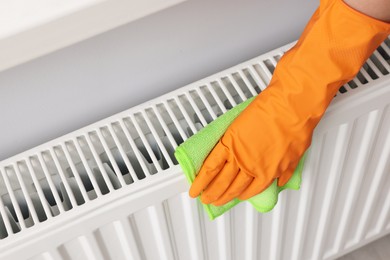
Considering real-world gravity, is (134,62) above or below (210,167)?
above

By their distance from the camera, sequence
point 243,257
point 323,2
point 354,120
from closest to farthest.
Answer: point 323,2
point 354,120
point 243,257

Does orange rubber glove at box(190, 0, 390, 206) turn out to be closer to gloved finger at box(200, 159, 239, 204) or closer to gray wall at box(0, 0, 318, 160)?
gloved finger at box(200, 159, 239, 204)

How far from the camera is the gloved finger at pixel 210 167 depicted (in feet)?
1.72

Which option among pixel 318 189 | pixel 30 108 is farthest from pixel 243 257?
pixel 30 108

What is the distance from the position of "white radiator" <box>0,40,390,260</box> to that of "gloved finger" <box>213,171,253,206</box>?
4 centimetres

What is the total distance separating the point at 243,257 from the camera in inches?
29.8

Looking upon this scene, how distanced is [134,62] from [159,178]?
0.15 metres

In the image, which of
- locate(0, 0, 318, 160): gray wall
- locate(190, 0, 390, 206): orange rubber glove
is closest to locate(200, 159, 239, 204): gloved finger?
locate(190, 0, 390, 206): orange rubber glove

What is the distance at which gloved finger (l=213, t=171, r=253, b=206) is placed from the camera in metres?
0.54

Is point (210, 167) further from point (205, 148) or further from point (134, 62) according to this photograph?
point (134, 62)

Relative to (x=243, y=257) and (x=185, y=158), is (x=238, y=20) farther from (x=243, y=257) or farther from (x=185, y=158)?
(x=243, y=257)

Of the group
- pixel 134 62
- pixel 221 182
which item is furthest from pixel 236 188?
pixel 134 62

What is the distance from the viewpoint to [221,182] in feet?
1.76

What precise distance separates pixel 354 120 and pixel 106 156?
0.29 metres
